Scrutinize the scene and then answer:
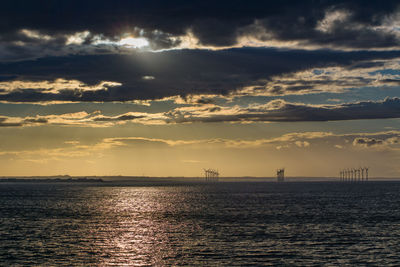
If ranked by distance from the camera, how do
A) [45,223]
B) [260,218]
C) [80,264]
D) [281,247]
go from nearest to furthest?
1. [80,264]
2. [281,247]
3. [45,223]
4. [260,218]

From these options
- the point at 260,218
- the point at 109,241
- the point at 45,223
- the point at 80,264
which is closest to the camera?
the point at 80,264

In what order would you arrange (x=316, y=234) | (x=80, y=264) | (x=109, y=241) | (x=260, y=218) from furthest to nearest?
1. (x=260, y=218)
2. (x=316, y=234)
3. (x=109, y=241)
4. (x=80, y=264)

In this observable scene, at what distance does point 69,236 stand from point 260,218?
4528 cm

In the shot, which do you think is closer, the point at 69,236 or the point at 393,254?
the point at 393,254

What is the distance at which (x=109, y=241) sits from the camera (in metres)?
80.5

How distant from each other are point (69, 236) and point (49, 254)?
18.1m

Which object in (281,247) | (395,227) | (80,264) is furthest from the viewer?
(395,227)

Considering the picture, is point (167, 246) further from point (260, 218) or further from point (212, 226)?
point (260, 218)

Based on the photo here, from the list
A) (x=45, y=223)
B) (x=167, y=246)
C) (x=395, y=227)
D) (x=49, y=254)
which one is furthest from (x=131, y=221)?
(x=395, y=227)

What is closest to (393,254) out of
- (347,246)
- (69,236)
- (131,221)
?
(347,246)

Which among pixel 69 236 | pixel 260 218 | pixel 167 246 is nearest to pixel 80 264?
pixel 167 246

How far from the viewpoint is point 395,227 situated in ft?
317

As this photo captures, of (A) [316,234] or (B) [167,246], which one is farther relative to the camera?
(A) [316,234]

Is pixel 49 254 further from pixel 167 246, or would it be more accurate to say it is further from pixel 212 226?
pixel 212 226
